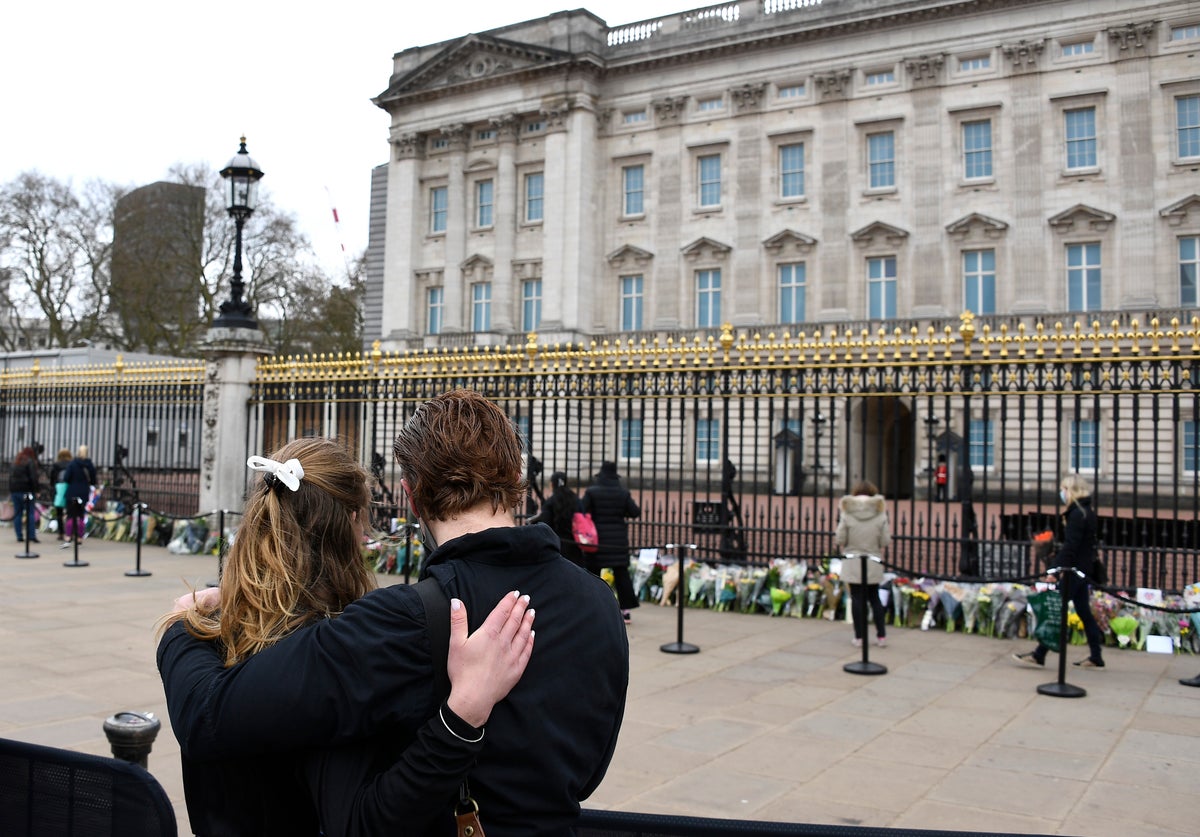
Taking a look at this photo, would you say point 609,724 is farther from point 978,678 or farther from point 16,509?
point 16,509

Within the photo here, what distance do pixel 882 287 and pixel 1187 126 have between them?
987 centimetres

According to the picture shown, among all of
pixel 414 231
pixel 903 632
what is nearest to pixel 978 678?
pixel 903 632

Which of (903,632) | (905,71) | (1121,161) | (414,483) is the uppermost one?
(905,71)

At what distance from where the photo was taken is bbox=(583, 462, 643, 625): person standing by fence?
10.5m

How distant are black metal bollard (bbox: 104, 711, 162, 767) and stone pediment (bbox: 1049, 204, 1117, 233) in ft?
107

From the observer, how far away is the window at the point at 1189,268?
29641 mm

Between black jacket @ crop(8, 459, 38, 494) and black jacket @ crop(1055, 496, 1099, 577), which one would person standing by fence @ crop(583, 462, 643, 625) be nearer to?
black jacket @ crop(1055, 496, 1099, 577)

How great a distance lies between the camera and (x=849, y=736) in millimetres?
6480

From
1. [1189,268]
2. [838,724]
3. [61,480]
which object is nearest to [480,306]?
[1189,268]

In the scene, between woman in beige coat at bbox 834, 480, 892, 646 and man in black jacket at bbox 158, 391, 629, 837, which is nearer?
man in black jacket at bbox 158, 391, 629, 837

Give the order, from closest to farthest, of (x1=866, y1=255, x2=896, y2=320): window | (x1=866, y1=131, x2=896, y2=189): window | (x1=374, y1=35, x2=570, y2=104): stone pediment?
(x1=866, y1=255, x2=896, y2=320): window, (x1=866, y1=131, x2=896, y2=189): window, (x1=374, y1=35, x2=570, y2=104): stone pediment

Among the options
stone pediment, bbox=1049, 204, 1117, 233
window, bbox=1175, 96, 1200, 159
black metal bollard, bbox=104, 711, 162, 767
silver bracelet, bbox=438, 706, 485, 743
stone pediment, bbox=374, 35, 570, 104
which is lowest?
black metal bollard, bbox=104, 711, 162, 767

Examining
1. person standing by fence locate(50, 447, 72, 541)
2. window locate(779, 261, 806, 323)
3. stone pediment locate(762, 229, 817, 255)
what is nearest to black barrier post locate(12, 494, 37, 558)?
person standing by fence locate(50, 447, 72, 541)

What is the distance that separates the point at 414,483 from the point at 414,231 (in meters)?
41.7
